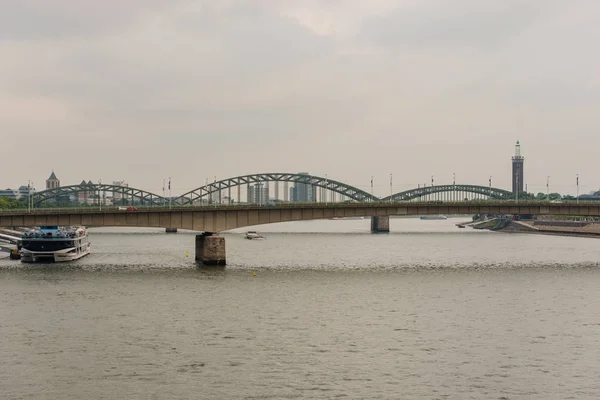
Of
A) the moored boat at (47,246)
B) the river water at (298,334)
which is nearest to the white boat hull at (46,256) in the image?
the moored boat at (47,246)

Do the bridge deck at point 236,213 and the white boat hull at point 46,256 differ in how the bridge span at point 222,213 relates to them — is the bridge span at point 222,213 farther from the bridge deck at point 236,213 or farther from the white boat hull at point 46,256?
the white boat hull at point 46,256

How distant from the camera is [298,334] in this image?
53.4m

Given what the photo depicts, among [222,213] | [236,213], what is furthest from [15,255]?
[236,213]

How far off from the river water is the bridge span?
7419mm

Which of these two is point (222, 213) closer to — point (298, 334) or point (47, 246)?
point (47, 246)

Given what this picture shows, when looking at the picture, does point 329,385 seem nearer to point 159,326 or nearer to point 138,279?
point 159,326

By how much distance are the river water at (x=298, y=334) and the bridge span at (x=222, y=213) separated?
742 centimetres

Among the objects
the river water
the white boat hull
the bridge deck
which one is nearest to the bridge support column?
the bridge deck

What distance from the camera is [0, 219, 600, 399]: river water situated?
40.6 metres

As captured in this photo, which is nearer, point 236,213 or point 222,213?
point 222,213

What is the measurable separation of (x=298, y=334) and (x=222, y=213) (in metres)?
51.8

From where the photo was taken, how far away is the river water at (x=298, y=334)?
4062 centimetres

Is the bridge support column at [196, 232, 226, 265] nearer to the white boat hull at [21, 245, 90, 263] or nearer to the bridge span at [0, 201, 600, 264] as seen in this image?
the bridge span at [0, 201, 600, 264]

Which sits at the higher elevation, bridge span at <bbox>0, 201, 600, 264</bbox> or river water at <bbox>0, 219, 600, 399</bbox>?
bridge span at <bbox>0, 201, 600, 264</bbox>
